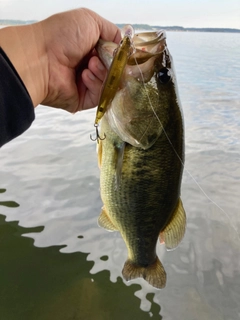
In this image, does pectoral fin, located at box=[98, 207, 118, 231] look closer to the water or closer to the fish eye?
the fish eye

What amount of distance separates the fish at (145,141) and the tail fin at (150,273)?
9.9 inches

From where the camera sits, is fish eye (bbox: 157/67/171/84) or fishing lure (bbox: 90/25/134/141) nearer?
fishing lure (bbox: 90/25/134/141)

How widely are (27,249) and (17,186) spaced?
49.2 inches

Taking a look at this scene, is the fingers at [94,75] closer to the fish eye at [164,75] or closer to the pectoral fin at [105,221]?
the fish eye at [164,75]

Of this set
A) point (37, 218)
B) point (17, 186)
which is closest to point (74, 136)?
point (17, 186)

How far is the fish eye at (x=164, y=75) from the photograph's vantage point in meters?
1.47

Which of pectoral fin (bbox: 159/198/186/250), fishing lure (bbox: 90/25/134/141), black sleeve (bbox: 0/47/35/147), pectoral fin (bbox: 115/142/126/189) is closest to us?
fishing lure (bbox: 90/25/134/141)

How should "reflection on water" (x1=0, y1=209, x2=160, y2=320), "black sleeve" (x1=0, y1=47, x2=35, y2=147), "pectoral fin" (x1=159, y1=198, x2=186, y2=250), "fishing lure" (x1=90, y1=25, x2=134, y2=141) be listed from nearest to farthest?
1. "fishing lure" (x1=90, y1=25, x2=134, y2=141)
2. "black sleeve" (x1=0, y1=47, x2=35, y2=147)
3. "pectoral fin" (x1=159, y1=198, x2=186, y2=250)
4. "reflection on water" (x1=0, y1=209, x2=160, y2=320)

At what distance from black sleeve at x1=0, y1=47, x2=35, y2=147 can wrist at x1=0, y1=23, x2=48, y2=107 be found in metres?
0.29

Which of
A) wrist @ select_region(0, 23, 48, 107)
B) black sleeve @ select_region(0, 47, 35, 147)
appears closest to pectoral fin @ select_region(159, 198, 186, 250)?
black sleeve @ select_region(0, 47, 35, 147)

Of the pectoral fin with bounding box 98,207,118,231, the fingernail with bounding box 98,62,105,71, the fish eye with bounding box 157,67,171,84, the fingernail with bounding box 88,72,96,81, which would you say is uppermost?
the fish eye with bounding box 157,67,171,84

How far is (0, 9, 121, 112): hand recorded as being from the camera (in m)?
1.74

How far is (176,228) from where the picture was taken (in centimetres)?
164

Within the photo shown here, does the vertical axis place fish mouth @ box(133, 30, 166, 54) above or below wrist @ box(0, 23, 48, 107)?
above
